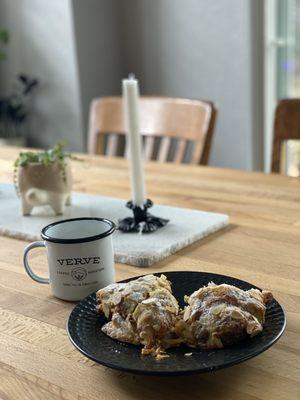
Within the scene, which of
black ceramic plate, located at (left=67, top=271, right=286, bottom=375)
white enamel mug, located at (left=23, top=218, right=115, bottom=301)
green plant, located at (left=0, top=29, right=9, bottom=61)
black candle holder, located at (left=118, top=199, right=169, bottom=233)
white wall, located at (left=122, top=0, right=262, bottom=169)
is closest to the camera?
black ceramic plate, located at (left=67, top=271, right=286, bottom=375)

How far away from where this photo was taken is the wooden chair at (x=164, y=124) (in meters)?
1.81

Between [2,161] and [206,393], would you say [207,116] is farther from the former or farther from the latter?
[206,393]

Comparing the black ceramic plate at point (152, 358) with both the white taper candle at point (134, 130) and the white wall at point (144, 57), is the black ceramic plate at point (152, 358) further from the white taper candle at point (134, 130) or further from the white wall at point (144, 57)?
the white wall at point (144, 57)

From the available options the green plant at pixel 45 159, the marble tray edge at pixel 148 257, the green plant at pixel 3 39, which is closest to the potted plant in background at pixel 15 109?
the green plant at pixel 3 39

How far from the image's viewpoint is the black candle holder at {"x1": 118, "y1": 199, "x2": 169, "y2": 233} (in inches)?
45.8

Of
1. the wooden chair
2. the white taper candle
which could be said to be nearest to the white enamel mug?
the white taper candle

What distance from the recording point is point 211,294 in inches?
28.6

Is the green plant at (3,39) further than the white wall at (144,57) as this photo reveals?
Yes

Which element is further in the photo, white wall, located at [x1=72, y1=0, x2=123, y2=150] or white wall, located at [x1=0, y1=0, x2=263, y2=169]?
white wall, located at [x1=72, y1=0, x2=123, y2=150]

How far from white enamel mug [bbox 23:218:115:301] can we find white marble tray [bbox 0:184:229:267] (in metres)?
0.16

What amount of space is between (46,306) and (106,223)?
147 millimetres

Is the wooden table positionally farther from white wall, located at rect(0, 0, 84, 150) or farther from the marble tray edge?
white wall, located at rect(0, 0, 84, 150)

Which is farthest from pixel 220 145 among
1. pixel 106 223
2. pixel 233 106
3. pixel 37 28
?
pixel 106 223

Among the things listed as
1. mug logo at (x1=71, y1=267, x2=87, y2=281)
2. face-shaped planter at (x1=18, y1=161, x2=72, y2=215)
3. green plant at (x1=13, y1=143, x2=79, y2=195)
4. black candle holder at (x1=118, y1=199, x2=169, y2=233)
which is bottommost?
black candle holder at (x1=118, y1=199, x2=169, y2=233)
